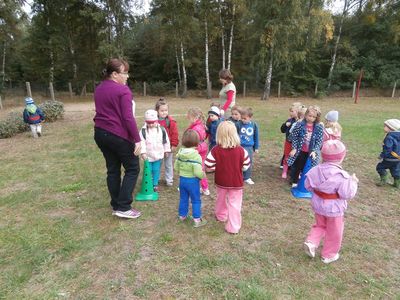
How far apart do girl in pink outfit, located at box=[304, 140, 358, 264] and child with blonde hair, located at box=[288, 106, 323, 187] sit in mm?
1664

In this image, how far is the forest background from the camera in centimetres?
2094

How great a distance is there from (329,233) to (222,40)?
77.4 ft

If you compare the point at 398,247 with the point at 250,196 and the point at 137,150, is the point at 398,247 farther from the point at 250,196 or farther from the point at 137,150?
the point at 137,150

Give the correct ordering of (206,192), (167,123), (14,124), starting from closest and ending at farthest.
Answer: (206,192) < (167,123) < (14,124)

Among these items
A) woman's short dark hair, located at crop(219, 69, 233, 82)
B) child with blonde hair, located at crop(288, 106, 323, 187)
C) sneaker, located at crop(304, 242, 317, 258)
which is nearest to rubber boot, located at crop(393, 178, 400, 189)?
child with blonde hair, located at crop(288, 106, 323, 187)

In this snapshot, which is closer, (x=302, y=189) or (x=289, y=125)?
(x=302, y=189)

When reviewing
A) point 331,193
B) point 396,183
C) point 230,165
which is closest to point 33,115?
point 230,165

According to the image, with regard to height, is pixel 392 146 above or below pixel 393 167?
above

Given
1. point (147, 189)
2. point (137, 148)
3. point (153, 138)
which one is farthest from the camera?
point (147, 189)

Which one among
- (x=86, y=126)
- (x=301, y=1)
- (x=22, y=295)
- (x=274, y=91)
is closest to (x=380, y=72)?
(x=274, y=91)

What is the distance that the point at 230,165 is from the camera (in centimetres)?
343

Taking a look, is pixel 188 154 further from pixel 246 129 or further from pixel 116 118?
pixel 246 129

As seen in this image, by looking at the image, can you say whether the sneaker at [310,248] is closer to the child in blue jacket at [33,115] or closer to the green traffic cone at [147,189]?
the green traffic cone at [147,189]

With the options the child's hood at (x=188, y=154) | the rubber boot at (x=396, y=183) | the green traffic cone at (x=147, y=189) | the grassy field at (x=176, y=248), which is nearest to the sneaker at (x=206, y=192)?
the grassy field at (x=176, y=248)
